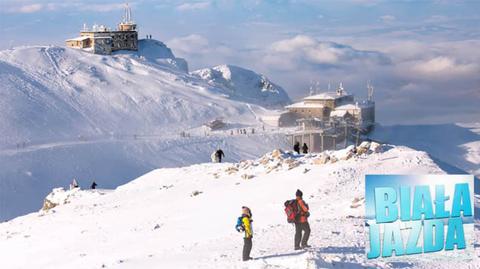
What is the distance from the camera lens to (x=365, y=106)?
92188 millimetres

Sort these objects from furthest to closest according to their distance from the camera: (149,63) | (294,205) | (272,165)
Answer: (149,63)
(272,165)
(294,205)

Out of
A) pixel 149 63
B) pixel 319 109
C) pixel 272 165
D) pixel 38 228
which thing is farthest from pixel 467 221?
pixel 149 63

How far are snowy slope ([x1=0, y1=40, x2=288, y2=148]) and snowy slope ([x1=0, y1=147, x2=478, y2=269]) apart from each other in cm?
4222

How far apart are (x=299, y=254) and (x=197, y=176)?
57.8 feet

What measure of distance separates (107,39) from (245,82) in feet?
90.7

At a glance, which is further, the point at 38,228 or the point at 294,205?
the point at 38,228

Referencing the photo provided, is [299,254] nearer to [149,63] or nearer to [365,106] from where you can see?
[365,106]

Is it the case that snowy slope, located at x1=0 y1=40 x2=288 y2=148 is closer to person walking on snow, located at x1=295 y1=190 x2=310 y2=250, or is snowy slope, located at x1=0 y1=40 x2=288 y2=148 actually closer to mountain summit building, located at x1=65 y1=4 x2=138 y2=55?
mountain summit building, located at x1=65 y1=4 x2=138 y2=55

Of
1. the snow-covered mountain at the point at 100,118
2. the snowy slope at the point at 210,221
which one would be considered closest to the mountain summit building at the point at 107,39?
the snow-covered mountain at the point at 100,118

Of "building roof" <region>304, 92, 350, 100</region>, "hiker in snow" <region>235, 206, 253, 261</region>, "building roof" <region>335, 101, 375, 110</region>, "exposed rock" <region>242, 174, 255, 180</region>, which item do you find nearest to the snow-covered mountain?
"building roof" <region>304, 92, 350, 100</region>

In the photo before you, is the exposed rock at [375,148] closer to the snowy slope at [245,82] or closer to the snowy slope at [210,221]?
the snowy slope at [210,221]

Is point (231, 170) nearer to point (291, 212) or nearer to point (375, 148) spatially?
point (375, 148)

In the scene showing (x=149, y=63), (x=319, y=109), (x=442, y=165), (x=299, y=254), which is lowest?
(x=299, y=254)

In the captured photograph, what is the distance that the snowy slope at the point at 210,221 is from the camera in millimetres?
19688
